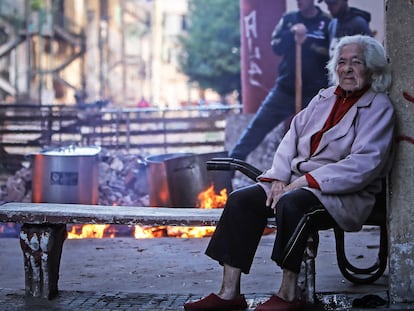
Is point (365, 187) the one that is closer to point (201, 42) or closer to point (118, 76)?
point (201, 42)

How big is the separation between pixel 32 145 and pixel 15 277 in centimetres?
914

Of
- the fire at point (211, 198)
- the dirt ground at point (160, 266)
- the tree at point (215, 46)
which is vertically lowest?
the dirt ground at point (160, 266)

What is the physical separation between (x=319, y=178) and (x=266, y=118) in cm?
664

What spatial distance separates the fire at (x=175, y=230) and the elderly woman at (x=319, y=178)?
3.40 m

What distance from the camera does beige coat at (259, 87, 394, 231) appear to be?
160 inches

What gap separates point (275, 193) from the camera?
4281mm

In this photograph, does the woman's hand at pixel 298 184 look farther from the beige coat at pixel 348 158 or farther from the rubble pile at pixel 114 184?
the rubble pile at pixel 114 184

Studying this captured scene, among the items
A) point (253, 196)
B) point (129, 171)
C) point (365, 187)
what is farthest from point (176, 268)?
point (129, 171)

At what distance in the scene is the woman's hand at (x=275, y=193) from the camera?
4251 mm

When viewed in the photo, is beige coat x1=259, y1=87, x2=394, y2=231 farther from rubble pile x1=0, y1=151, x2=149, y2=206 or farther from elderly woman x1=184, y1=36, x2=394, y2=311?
rubble pile x1=0, y1=151, x2=149, y2=206

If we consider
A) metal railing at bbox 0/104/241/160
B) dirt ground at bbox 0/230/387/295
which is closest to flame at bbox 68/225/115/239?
dirt ground at bbox 0/230/387/295

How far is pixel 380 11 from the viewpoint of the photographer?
31.4 feet

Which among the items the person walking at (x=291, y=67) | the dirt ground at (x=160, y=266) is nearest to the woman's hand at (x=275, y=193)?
the dirt ground at (x=160, y=266)

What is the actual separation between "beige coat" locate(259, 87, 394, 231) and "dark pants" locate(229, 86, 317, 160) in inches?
223
